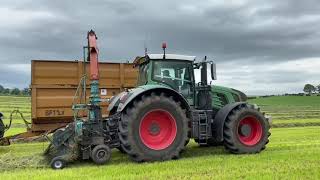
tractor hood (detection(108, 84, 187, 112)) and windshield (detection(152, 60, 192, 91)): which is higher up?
windshield (detection(152, 60, 192, 91))

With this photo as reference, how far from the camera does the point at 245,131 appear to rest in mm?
12398

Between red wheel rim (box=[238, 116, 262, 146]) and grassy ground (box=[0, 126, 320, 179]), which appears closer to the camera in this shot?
grassy ground (box=[0, 126, 320, 179])

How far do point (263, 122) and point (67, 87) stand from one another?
6.06m

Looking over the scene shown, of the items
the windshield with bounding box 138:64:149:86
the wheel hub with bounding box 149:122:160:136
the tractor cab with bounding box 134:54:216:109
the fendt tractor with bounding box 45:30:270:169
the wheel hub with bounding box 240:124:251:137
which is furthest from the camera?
the wheel hub with bounding box 240:124:251:137

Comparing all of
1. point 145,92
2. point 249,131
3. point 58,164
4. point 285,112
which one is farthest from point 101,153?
point 285,112

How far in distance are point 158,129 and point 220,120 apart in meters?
1.78

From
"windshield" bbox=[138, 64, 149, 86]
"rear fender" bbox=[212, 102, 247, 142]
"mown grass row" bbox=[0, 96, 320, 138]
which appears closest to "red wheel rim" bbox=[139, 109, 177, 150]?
"windshield" bbox=[138, 64, 149, 86]

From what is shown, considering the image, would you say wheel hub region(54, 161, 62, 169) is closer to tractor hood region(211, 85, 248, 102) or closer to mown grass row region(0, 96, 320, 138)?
tractor hood region(211, 85, 248, 102)

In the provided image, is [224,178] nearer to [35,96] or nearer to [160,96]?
[160,96]

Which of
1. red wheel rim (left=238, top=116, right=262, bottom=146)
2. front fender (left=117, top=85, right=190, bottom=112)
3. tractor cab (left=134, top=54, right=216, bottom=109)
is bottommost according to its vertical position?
red wheel rim (left=238, top=116, right=262, bottom=146)

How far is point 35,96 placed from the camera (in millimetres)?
14117

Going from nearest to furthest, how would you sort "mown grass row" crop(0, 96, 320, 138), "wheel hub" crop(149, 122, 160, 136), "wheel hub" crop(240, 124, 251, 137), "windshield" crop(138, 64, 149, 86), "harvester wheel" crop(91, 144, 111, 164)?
1. "harvester wheel" crop(91, 144, 111, 164)
2. "wheel hub" crop(149, 122, 160, 136)
3. "windshield" crop(138, 64, 149, 86)
4. "wheel hub" crop(240, 124, 251, 137)
5. "mown grass row" crop(0, 96, 320, 138)

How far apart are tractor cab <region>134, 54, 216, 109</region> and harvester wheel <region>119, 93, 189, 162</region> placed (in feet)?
3.18

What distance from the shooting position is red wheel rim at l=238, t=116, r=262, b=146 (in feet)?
40.6
